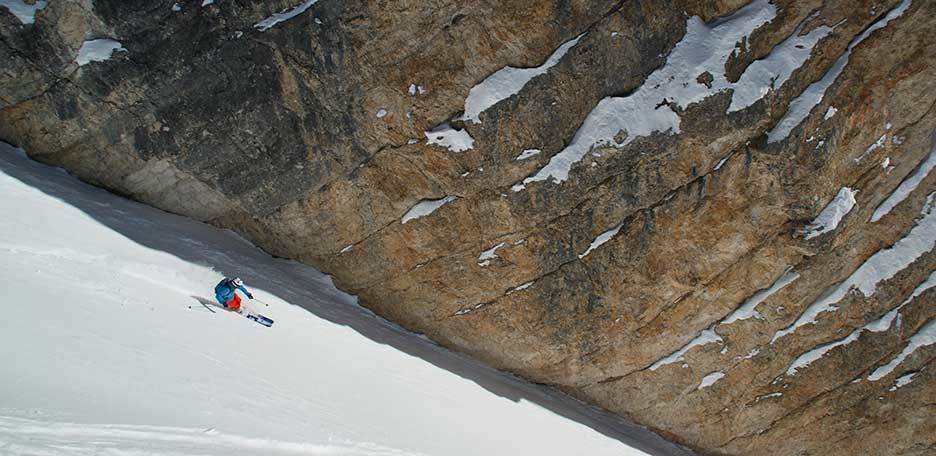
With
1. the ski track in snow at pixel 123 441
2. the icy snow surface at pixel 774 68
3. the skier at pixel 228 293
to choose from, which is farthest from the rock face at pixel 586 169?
the ski track in snow at pixel 123 441

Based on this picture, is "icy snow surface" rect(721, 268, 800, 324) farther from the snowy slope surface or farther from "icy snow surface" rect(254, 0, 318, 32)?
"icy snow surface" rect(254, 0, 318, 32)

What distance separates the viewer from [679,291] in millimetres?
14281

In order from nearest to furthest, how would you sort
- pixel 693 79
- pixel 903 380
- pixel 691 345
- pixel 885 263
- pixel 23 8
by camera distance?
pixel 693 79 → pixel 23 8 → pixel 885 263 → pixel 903 380 → pixel 691 345

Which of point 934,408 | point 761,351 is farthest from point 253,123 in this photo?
point 934,408

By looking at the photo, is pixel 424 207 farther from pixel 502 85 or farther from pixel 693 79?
pixel 693 79

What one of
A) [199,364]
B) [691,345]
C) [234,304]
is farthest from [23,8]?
[691,345]

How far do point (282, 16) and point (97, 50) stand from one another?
400cm

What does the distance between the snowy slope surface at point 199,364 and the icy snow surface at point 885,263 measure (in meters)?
5.06

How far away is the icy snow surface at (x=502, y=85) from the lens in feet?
41.9

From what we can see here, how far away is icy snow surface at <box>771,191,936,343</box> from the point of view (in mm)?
13828

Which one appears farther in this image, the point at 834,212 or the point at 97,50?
the point at 97,50

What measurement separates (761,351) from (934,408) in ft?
13.1

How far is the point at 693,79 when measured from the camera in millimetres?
12578

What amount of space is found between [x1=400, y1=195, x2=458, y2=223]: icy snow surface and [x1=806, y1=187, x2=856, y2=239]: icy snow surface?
296 inches
